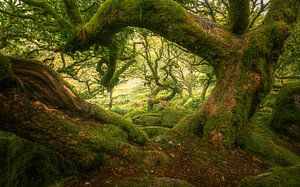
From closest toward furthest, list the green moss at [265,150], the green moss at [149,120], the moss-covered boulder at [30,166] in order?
the moss-covered boulder at [30,166]
the green moss at [265,150]
the green moss at [149,120]

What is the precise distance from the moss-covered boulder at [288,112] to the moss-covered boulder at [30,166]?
19.5ft

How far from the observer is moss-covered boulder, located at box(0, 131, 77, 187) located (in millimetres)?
3434

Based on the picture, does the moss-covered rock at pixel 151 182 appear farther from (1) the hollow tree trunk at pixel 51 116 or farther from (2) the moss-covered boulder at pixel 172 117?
(2) the moss-covered boulder at pixel 172 117

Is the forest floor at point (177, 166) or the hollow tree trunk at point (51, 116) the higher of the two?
the hollow tree trunk at point (51, 116)

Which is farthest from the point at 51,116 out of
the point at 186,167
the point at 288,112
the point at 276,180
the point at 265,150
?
the point at 288,112

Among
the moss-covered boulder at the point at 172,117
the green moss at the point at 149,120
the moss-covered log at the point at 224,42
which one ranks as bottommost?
the green moss at the point at 149,120

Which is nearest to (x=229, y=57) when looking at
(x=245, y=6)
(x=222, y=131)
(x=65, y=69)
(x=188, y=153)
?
(x=245, y=6)

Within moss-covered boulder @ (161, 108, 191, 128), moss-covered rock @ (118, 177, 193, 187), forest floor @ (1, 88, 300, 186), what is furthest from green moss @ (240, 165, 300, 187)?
moss-covered boulder @ (161, 108, 191, 128)

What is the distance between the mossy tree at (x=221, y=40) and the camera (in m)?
4.50

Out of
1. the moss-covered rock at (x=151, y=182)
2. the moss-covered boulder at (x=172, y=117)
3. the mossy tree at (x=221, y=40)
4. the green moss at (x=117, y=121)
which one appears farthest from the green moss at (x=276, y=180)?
the moss-covered boulder at (x=172, y=117)

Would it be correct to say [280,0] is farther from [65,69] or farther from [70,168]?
[65,69]

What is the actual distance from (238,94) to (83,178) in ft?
10.7

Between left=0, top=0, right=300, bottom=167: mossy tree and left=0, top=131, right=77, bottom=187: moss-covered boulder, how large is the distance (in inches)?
95.2

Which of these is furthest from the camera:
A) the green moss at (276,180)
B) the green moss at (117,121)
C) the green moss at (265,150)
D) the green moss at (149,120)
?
the green moss at (149,120)
